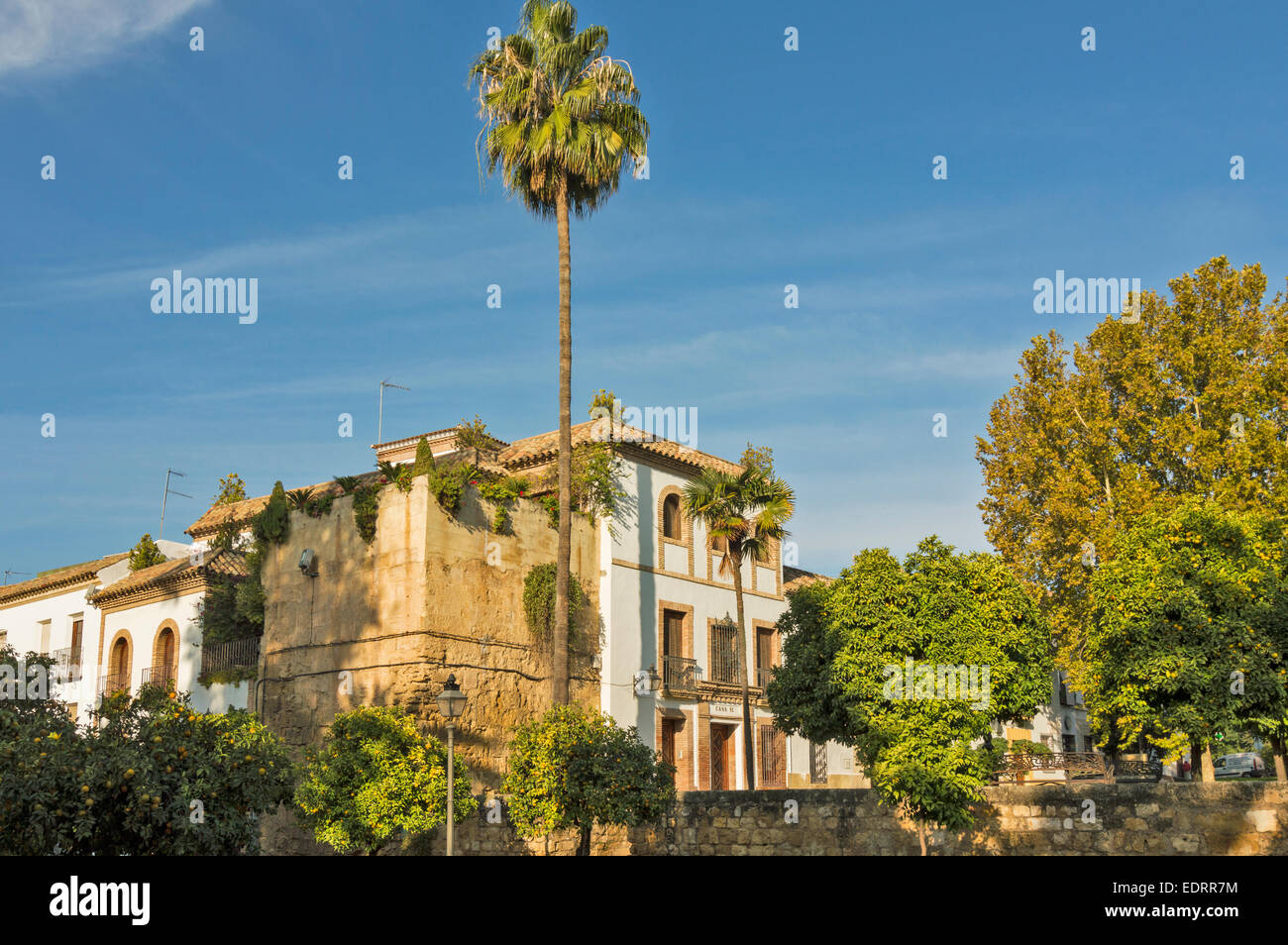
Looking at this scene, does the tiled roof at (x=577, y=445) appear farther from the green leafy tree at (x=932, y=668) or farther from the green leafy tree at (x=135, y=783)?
the green leafy tree at (x=135, y=783)

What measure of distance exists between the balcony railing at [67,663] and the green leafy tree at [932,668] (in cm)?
2525

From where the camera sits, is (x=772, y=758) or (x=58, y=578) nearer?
(x=772, y=758)

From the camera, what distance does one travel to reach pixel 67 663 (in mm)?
36156

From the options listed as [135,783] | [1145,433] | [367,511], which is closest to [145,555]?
[367,511]

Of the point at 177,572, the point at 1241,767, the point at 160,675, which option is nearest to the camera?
the point at 177,572

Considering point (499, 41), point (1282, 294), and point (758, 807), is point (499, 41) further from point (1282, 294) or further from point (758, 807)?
point (1282, 294)

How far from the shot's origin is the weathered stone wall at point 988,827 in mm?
16984

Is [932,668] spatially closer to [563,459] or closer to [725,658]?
[563,459]

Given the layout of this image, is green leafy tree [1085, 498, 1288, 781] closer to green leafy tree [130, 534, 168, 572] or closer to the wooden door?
the wooden door

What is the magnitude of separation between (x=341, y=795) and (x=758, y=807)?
25.8 ft

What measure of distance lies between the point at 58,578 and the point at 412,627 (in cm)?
1979

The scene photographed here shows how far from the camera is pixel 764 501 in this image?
2909 cm

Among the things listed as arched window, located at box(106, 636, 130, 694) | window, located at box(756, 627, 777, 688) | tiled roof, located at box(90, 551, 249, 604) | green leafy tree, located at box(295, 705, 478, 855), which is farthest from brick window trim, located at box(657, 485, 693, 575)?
arched window, located at box(106, 636, 130, 694)
